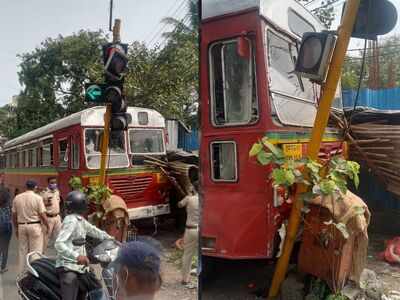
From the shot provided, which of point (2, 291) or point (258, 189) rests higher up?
point (258, 189)

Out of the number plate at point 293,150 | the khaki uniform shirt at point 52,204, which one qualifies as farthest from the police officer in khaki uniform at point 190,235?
the khaki uniform shirt at point 52,204

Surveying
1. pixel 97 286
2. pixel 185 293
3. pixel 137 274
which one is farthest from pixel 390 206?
pixel 137 274

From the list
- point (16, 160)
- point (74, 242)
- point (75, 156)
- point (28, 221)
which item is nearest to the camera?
point (74, 242)

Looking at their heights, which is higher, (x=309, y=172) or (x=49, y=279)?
(x=309, y=172)

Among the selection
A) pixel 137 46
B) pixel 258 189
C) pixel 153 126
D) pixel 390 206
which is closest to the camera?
pixel 258 189

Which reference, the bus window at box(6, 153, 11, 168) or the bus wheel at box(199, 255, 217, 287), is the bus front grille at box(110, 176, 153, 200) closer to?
the bus wheel at box(199, 255, 217, 287)

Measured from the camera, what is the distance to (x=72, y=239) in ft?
11.4

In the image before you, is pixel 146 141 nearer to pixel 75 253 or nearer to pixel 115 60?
pixel 115 60

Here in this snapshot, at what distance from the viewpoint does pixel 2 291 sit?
625 centimetres

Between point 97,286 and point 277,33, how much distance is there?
288 centimetres

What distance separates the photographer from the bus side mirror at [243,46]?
4113mm

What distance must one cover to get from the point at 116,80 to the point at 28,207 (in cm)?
Answer: 234

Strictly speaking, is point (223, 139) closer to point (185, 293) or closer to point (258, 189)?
point (258, 189)

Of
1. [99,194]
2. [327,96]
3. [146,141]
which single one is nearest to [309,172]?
[327,96]
